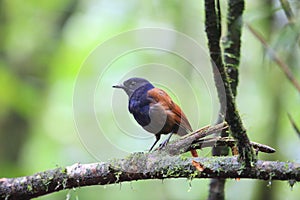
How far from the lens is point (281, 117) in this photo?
417 cm

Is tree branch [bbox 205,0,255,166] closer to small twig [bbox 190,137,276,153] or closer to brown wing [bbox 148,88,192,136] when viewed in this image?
small twig [bbox 190,137,276,153]

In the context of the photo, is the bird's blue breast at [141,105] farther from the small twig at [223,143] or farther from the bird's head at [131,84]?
the small twig at [223,143]

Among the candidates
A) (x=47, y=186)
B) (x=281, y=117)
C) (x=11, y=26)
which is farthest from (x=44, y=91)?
(x=47, y=186)

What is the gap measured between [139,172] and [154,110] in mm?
489

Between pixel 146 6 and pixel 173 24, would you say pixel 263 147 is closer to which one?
pixel 173 24

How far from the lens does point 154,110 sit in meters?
2.16

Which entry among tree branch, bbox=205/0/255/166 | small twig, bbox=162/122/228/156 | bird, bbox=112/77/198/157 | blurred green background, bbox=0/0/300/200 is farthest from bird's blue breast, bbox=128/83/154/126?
blurred green background, bbox=0/0/300/200

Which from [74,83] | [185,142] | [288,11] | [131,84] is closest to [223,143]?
[185,142]

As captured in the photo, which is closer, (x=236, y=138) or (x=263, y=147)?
(x=236, y=138)

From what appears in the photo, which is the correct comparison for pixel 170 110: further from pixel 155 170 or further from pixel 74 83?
pixel 74 83

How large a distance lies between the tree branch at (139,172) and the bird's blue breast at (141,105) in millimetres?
338

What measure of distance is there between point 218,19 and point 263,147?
511 mm

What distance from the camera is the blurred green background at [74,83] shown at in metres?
4.27

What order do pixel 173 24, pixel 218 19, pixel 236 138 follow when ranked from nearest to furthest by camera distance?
1. pixel 218 19
2. pixel 236 138
3. pixel 173 24
